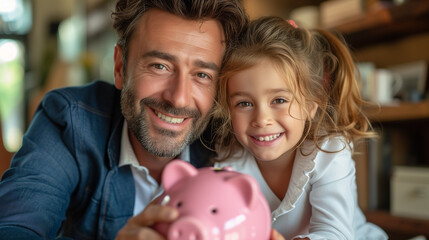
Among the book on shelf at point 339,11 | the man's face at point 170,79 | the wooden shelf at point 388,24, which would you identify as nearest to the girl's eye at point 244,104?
the man's face at point 170,79

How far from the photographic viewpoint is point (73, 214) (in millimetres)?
1393

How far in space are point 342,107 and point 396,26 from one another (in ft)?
3.81

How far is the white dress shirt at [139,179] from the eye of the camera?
1310 mm

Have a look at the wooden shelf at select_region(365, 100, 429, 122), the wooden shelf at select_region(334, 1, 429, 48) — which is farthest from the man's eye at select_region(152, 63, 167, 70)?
the wooden shelf at select_region(334, 1, 429, 48)

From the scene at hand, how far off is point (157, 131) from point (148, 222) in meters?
0.52

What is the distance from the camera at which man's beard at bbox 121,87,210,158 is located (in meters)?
1.23

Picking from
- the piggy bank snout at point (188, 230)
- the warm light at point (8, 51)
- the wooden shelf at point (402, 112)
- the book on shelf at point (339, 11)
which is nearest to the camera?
the piggy bank snout at point (188, 230)

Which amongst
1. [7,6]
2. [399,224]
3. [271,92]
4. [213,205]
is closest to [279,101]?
[271,92]

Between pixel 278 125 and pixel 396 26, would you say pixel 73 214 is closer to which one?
pixel 278 125

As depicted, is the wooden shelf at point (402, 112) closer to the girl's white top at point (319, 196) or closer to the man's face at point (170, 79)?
the girl's white top at point (319, 196)

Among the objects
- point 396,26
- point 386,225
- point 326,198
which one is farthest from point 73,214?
point 396,26

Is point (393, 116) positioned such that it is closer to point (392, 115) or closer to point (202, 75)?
point (392, 115)

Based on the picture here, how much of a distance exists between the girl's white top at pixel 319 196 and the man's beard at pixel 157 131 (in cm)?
24

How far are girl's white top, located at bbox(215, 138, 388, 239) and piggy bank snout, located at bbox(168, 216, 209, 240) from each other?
16.3 inches
